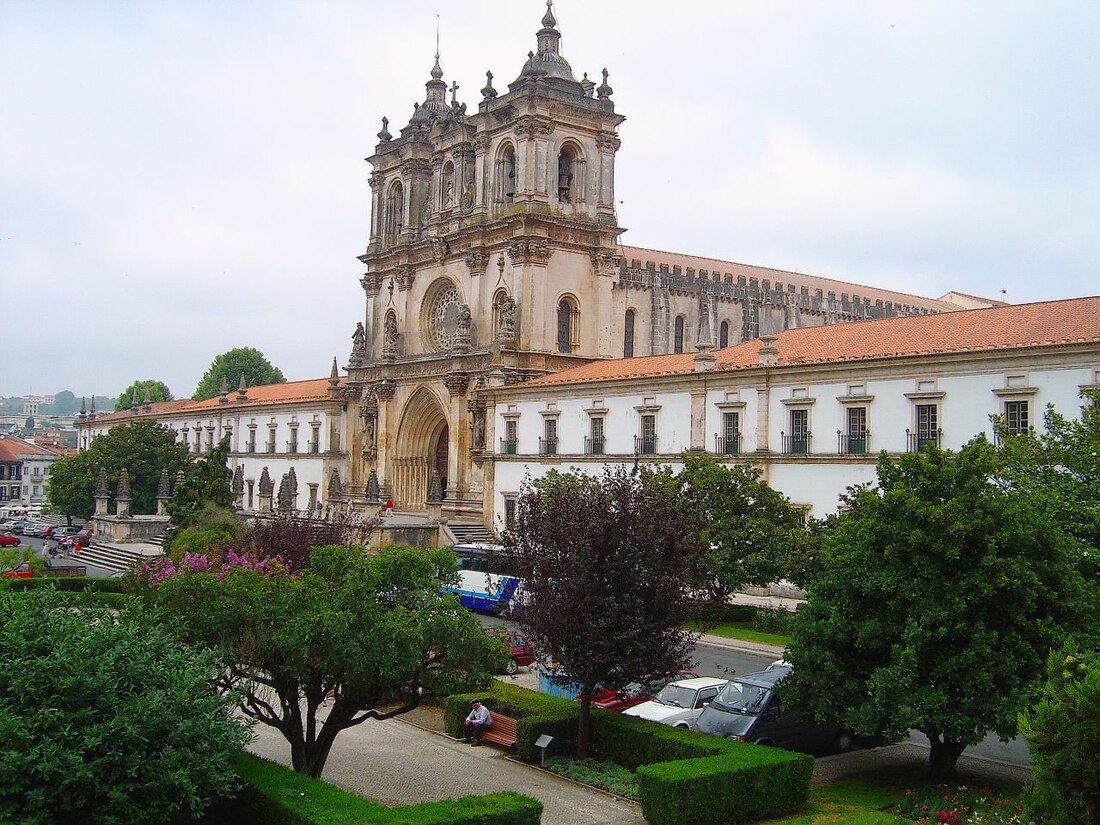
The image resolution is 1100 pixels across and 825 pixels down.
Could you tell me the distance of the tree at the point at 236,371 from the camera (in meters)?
116

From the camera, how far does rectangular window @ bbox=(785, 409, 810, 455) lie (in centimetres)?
3778

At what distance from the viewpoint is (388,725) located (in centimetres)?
2369

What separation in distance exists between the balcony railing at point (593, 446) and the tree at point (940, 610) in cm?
2711

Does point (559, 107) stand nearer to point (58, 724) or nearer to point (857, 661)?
point (857, 661)

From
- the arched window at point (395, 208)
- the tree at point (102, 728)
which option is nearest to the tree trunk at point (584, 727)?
the tree at point (102, 728)

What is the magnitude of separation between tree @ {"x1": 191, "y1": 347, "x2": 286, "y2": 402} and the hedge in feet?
336

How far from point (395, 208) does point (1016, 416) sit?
141 feet

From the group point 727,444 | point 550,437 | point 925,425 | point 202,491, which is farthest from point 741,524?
point 202,491

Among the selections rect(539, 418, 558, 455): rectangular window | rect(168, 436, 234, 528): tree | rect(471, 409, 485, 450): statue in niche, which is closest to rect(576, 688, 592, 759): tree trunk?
rect(168, 436, 234, 528): tree

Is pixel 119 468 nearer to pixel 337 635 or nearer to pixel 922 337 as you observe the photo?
pixel 922 337

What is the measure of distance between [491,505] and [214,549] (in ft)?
68.9

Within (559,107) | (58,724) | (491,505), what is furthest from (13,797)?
(559,107)

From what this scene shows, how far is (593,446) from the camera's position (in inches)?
1842

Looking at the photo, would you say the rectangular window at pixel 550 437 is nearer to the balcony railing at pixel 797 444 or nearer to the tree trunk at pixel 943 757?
the balcony railing at pixel 797 444
